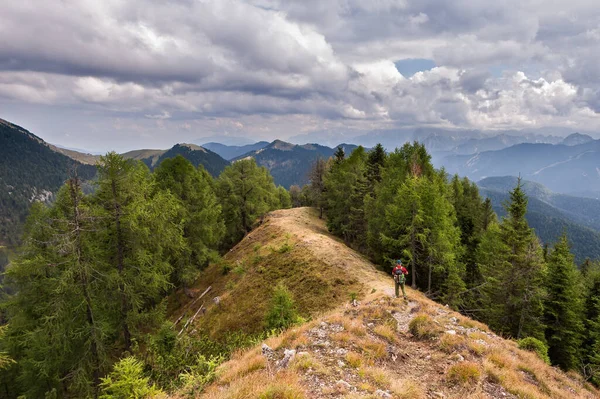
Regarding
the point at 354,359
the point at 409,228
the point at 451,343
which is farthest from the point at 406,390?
the point at 409,228

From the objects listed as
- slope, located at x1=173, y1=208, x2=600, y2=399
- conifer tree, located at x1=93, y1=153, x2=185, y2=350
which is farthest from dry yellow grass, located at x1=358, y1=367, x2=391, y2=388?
conifer tree, located at x1=93, y1=153, x2=185, y2=350

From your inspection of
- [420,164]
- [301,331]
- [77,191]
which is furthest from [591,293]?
[77,191]

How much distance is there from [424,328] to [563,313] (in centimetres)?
2384

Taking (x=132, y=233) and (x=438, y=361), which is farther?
(x=132, y=233)

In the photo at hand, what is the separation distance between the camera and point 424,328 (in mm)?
12953

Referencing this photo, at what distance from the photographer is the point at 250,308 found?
23812mm

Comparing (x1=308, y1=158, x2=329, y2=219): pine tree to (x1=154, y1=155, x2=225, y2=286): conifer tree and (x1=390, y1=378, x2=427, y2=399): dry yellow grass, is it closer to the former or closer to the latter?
(x1=154, y1=155, x2=225, y2=286): conifer tree

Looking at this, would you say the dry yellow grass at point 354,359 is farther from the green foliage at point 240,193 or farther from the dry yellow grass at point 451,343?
the green foliage at point 240,193

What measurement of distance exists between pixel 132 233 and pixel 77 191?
313 centimetres

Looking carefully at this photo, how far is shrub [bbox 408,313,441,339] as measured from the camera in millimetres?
12672

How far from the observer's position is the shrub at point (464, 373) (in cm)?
927

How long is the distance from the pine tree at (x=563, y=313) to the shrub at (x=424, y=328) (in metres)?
21.2

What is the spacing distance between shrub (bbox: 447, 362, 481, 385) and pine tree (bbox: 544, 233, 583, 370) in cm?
2392

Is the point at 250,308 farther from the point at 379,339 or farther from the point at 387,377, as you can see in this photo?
the point at 387,377
